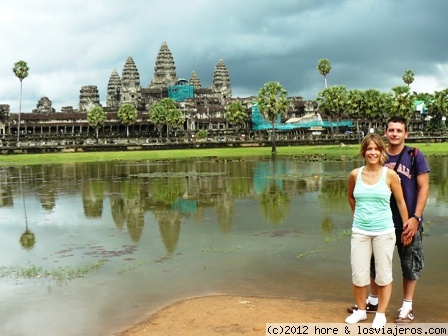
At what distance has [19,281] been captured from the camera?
786 cm

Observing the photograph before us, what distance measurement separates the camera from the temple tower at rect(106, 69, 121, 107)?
133 metres

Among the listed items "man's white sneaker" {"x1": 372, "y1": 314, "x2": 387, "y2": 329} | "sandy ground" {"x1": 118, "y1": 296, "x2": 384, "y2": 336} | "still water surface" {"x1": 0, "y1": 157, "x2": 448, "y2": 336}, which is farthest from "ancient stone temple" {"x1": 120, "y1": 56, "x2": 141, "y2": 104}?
"man's white sneaker" {"x1": 372, "y1": 314, "x2": 387, "y2": 329}

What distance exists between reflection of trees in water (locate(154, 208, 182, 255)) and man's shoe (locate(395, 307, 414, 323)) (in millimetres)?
4642

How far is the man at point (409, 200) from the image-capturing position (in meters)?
5.78

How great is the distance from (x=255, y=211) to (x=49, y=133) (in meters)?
92.5

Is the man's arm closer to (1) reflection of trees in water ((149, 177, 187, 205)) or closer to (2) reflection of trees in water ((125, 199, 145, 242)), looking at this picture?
(2) reflection of trees in water ((125, 199, 145, 242))

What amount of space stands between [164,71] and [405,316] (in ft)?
417

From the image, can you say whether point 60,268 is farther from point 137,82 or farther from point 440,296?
point 137,82

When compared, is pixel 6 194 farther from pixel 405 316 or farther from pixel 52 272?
pixel 405 316

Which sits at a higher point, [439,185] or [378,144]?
[378,144]

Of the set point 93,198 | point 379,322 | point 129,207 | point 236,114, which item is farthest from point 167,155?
point 379,322

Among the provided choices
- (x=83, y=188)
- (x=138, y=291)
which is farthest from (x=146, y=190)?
(x=138, y=291)

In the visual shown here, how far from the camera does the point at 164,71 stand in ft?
424

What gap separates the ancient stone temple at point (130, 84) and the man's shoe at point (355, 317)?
11872cm
